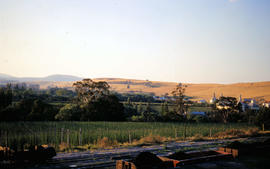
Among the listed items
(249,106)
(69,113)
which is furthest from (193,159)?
(249,106)

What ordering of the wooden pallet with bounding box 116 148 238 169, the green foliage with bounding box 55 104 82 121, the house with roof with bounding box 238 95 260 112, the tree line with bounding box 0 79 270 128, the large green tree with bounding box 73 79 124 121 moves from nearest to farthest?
1. the wooden pallet with bounding box 116 148 238 169
2. the tree line with bounding box 0 79 270 128
3. the green foliage with bounding box 55 104 82 121
4. the large green tree with bounding box 73 79 124 121
5. the house with roof with bounding box 238 95 260 112

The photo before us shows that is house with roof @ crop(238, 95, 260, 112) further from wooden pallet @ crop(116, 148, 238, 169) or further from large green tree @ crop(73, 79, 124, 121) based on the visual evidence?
wooden pallet @ crop(116, 148, 238, 169)

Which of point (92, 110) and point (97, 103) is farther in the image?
point (97, 103)

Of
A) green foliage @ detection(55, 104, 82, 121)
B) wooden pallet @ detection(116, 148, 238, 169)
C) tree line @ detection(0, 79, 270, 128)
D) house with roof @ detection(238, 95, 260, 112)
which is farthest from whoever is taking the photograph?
house with roof @ detection(238, 95, 260, 112)

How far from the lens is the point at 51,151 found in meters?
15.3

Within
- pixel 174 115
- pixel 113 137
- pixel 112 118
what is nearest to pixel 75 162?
pixel 113 137

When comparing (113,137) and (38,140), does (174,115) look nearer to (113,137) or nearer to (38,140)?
(113,137)

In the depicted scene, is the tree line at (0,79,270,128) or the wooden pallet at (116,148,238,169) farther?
the tree line at (0,79,270,128)

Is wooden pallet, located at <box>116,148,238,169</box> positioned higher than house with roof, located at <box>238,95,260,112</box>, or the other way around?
wooden pallet, located at <box>116,148,238,169</box>

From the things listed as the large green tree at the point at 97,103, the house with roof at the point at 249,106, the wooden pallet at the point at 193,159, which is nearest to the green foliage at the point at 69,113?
the large green tree at the point at 97,103

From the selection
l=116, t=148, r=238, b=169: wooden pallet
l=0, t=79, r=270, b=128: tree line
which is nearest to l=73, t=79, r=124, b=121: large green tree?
l=0, t=79, r=270, b=128: tree line

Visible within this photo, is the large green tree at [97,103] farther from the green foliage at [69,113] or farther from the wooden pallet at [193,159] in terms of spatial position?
the wooden pallet at [193,159]

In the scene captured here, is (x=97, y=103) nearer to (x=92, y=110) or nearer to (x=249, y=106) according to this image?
(x=92, y=110)

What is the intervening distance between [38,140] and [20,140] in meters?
1.58
